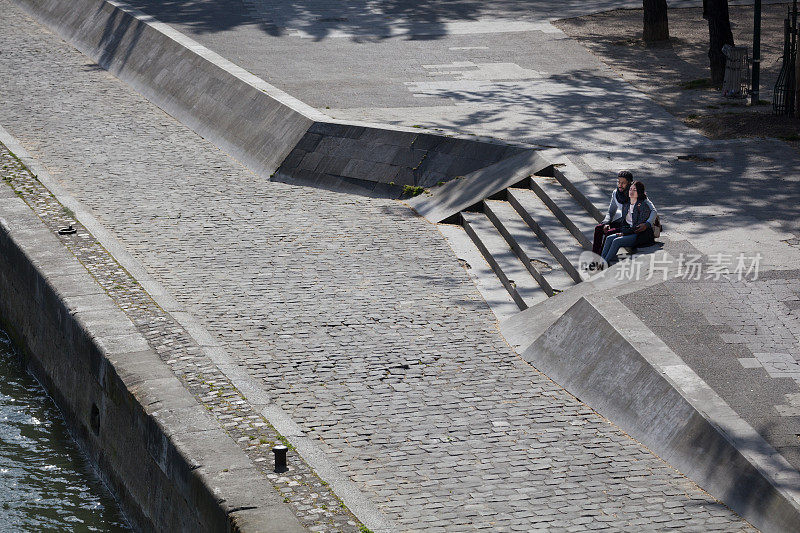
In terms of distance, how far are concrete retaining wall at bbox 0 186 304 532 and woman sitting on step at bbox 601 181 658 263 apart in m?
4.56

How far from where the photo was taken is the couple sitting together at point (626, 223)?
11078 mm

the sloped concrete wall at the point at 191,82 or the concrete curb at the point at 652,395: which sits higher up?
the sloped concrete wall at the point at 191,82

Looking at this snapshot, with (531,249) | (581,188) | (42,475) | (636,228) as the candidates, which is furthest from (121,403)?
(581,188)

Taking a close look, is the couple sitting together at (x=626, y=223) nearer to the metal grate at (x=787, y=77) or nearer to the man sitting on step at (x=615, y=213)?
the man sitting on step at (x=615, y=213)

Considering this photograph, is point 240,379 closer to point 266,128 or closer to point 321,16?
point 266,128

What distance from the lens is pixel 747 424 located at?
807 cm

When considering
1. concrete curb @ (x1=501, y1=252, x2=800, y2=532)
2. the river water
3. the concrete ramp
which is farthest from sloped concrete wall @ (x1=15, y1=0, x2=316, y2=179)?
the concrete ramp

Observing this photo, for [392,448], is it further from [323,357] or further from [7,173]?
[7,173]

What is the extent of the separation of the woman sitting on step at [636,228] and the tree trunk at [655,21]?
979 centimetres

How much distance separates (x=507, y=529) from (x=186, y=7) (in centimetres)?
1804

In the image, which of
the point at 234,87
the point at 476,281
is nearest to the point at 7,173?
the point at 234,87

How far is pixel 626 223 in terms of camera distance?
1128 cm

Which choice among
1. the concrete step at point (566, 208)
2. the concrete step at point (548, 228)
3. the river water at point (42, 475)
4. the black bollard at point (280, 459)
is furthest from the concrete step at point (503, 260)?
the river water at point (42, 475)
